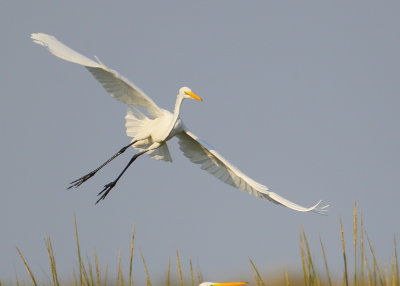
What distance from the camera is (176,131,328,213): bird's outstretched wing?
7942mm

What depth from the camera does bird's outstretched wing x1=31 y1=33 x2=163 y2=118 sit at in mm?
7305

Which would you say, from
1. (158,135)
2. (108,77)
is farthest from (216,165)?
(108,77)

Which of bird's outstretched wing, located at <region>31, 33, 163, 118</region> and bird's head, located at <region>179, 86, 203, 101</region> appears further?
bird's head, located at <region>179, 86, 203, 101</region>

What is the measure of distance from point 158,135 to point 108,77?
1004 mm

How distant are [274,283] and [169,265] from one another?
4.34 metres

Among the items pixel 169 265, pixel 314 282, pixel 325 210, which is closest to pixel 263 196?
→ pixel 325 210

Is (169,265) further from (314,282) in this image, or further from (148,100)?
(148,100)

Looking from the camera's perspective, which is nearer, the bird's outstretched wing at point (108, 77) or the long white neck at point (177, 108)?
the bird's outstretched wing at point (108, 77)

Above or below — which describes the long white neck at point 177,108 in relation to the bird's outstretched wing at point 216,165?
above

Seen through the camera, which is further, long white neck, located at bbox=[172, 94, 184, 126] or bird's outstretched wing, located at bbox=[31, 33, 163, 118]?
long white neck, located at bbox=[172, 94, 184, 126]

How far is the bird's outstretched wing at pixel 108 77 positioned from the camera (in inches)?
288

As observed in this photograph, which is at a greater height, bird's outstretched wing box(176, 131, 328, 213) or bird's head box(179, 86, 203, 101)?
bird's head box(179, 86, 203, 101)

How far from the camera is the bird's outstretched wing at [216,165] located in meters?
7.94

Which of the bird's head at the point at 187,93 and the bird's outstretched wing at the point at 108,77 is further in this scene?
the bird's head at the point at 187,93
